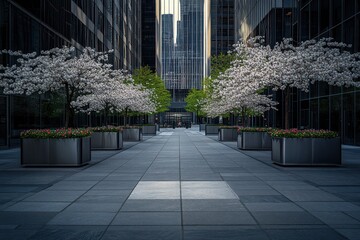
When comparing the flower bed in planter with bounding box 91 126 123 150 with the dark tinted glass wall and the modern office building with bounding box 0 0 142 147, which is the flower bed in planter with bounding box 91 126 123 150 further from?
the dark tinted glass wall

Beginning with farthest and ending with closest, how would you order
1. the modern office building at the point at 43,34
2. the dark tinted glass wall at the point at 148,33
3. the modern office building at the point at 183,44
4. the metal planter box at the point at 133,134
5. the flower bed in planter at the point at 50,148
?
the modern office building at the point at 183,44 < the dark tinted glass wall at the point at 148,33 < the metal planter box at the point at 133,134 < the modern office building at the point at 43,34 < the flower bed in planter at the point at 50,148

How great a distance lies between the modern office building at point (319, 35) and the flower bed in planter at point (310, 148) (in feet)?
46.0

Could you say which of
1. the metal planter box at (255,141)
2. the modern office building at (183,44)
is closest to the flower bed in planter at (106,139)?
the metal planter box at (255,141)

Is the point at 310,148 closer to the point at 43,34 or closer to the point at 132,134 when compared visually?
the point at 132,134

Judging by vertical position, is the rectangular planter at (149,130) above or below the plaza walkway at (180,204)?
above

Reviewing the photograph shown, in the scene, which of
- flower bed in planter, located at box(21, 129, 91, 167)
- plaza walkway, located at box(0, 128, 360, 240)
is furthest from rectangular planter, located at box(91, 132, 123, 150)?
plaza walkway, located at box(0, 128, 360, 240)

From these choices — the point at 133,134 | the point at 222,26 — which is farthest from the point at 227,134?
the point at 222,26

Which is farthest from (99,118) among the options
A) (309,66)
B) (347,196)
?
(347,196)

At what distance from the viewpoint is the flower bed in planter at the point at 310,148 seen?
1620 centimetres

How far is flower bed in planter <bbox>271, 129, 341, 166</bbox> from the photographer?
1620 cm

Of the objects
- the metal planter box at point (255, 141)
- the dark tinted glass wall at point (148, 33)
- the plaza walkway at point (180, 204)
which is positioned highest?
the dark tinted glass wall at point (148, 33)

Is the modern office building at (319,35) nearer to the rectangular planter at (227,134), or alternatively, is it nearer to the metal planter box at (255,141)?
the rectangular planter at (227,134)

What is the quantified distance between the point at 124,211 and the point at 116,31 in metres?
56.9

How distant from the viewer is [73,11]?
40.0 m
